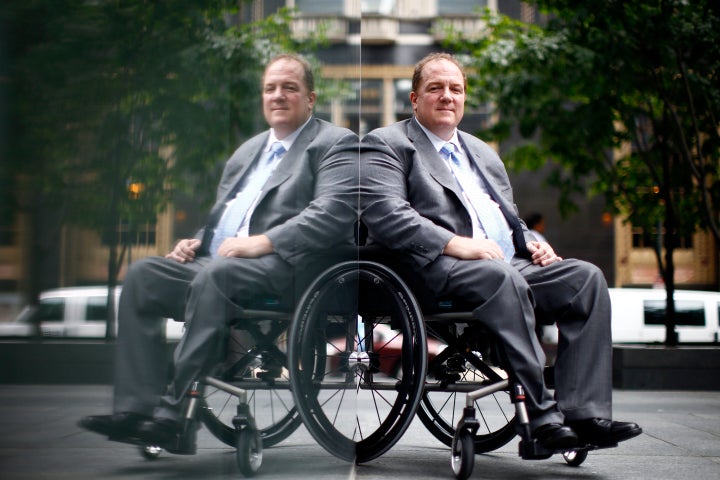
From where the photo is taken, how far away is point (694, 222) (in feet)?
33.0

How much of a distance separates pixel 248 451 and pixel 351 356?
1616 millimetres

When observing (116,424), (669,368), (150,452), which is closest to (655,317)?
(669,368)

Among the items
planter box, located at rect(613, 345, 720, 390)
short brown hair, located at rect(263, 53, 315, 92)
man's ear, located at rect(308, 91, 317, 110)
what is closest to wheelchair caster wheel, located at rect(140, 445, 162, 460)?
short brown hair, located at rect(263, 53, 315, 92)

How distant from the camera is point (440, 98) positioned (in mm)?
3721

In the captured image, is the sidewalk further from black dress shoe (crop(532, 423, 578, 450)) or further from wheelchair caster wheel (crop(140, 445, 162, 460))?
black dress shoe (crop(532, 423, 578, 450))

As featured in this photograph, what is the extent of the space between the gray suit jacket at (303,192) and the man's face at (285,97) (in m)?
0.06

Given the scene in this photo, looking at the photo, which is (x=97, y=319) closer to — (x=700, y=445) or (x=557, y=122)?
(x=700, y=445)

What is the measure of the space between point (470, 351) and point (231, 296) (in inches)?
79.5

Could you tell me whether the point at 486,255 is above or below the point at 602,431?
above

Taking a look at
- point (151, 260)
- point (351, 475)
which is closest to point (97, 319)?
point (151, 260)

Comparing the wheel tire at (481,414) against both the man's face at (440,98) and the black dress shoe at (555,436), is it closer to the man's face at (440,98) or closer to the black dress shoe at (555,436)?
the black dress shoe at (555,436)

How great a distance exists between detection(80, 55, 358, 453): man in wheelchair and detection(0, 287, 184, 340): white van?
0.10 ft

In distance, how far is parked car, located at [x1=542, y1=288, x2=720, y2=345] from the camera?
1675cm

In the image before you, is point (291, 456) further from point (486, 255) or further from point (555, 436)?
point (486, 255)
